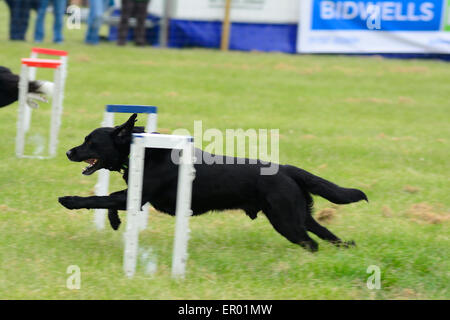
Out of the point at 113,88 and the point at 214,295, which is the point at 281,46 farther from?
the point at 214,295

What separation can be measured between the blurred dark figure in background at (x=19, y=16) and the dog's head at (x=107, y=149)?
11615mm

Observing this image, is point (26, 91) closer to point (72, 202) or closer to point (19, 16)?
point (72, 202)

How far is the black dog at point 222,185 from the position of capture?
495 cm

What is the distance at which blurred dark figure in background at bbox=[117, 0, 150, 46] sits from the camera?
1592 centimetres

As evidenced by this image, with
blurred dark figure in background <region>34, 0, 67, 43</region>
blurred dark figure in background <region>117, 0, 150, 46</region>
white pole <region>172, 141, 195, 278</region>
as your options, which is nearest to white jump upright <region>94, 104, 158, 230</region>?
white pole <region>172, 141, 195, 278</region>

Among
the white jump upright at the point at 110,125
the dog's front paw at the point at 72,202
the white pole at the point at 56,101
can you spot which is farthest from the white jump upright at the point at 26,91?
the dog's front paw at the point at 72,202

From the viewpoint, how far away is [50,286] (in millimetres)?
4340

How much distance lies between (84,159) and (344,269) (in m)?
1.99

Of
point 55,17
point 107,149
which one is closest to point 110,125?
point 107,149

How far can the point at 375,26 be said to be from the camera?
623 inches

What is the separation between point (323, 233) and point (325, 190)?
0.41m

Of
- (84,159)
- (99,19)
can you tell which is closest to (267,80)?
(99,19)

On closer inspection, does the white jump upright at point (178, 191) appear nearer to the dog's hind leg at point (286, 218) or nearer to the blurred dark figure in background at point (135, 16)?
the dog's hind leg at point (286, 218)
